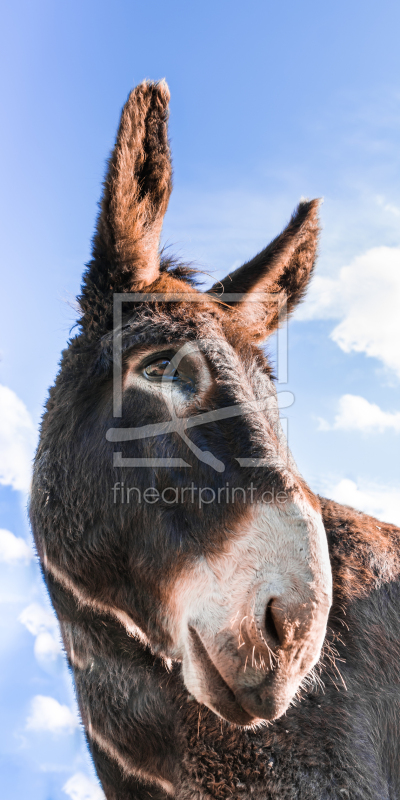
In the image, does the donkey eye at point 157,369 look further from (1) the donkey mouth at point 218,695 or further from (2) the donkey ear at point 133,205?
(1) the donkey mouth at point 218,695

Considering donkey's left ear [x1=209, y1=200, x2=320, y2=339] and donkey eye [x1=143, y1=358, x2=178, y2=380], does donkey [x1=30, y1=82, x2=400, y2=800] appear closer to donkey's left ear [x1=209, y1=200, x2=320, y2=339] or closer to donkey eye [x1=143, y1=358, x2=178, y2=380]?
donkey eye [x1=143, y1=358, x2=178, y2=380]

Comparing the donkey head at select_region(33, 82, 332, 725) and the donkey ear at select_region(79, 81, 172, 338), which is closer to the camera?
the donkey head at select_region(33, 82, 332, 725)

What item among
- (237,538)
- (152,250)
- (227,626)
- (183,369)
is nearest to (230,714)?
(227,626)

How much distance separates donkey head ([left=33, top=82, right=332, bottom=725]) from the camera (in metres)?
1.80

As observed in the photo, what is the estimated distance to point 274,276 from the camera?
10.8ft

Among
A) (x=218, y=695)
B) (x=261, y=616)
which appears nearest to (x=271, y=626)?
(x=261, y=616)

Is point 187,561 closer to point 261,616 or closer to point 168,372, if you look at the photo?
point 261,616

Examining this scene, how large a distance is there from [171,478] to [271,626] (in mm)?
699

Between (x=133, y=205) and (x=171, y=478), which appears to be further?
(x=133, y=205)

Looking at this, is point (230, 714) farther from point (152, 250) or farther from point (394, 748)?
point (152, 250)

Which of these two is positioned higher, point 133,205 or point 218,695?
point 133,205

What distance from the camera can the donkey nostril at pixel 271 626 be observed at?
5.73ft

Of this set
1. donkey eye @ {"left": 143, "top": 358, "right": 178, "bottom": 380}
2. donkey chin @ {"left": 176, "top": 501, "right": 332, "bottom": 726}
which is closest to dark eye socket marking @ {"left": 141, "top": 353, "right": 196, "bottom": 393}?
donkey eye @ {"left": 143, "top": 358, "right": 178, "bottom": 380}

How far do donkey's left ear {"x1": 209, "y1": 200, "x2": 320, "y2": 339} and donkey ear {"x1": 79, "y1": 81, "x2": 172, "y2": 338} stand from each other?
585 millimetres
